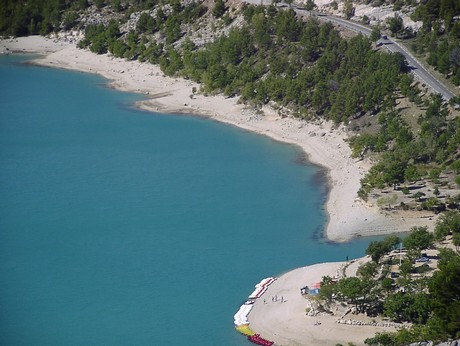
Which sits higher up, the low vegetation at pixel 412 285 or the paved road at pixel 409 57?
the paved road at pixel 409 57

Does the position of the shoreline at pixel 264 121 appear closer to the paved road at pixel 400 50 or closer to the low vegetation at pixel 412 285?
the low vegetation at pixel 412 285

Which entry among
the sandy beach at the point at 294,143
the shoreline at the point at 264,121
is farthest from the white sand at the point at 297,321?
the shoreline at the point at 264,121

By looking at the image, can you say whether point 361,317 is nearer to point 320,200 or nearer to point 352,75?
point 320,200

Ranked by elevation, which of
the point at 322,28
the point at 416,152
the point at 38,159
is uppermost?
the point at 322,28

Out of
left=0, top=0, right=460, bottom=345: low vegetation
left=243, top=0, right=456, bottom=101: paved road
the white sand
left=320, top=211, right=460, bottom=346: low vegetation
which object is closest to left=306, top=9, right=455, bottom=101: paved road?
left=243, top=0, right=456, bottom=101: paved road

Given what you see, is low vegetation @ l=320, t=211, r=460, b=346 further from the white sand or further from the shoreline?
the shoreline

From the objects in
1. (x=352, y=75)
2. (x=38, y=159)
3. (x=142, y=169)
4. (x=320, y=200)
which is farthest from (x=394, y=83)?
(x=38, y=159)
